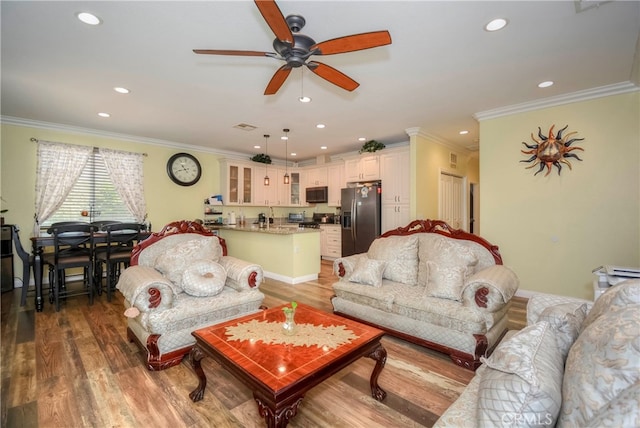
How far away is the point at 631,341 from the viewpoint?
2.47 feet

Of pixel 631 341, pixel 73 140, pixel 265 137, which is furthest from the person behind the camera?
pixel 265 137

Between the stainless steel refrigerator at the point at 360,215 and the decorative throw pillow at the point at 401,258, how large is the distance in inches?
101

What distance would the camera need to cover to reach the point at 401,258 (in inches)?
121

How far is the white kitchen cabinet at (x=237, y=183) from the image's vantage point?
21.2 ft

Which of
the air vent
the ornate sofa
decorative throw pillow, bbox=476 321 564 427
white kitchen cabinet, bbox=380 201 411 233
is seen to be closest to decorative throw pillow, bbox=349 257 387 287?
the ornate sofa

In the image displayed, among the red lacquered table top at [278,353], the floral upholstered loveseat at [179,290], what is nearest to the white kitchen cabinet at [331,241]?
the floral upholstered loveseat at [179,290]

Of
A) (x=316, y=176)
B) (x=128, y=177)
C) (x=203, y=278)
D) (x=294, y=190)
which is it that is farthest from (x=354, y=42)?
(x=294, y=190)

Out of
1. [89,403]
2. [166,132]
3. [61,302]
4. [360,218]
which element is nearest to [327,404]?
[89,403]

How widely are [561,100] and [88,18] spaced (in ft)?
16.3

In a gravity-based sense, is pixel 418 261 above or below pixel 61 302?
above

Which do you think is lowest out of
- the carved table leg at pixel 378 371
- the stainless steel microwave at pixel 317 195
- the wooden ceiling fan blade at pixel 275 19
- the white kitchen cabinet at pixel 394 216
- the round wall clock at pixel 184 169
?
the carved table leg at pixel 378 371

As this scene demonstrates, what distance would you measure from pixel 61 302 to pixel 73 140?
A: 274 cm

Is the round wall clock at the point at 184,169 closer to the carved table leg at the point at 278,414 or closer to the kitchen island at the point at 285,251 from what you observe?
the kitchen island at the point at 285,251

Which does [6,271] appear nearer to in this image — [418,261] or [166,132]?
[166,132]
